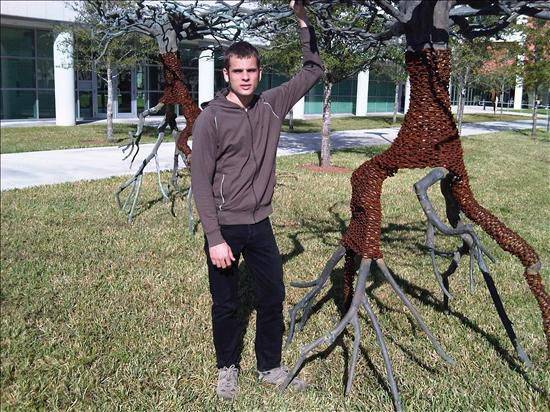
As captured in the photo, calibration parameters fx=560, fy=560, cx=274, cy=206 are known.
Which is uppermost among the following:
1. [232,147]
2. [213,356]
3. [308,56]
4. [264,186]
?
[308,56]

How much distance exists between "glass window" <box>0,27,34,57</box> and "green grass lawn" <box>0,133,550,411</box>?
52.9 ft

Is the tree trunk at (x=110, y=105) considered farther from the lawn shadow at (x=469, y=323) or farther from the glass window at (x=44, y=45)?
the lawn shadow at (x=469, y=323)

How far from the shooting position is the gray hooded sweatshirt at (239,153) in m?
3.04

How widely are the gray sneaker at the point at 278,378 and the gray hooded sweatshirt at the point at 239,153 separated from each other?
3.28 feet

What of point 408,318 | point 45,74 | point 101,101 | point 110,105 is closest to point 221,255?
point 408,318

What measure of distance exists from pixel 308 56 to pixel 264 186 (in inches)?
32.4

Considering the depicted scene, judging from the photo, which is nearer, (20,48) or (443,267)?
(443,267)

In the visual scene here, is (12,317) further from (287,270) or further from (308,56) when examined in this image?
(308,56)

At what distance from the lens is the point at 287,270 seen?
5406mm

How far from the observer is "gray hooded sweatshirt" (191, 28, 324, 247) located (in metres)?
3.04

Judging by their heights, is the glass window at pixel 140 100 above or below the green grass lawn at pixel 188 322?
above

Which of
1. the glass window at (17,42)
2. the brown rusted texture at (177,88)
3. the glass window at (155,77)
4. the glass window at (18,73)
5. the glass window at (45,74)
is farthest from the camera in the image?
the glass window at (155,77)

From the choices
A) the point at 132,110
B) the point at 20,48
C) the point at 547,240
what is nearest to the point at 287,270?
the point at 547,240

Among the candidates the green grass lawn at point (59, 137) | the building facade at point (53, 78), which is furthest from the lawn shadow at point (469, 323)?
the building facade at point (53, 78)
